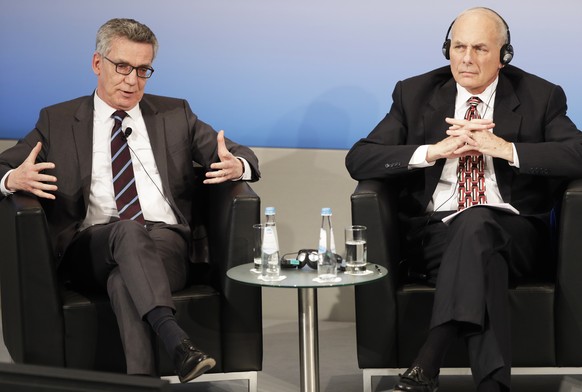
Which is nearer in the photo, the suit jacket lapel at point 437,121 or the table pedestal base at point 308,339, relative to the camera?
the table pedestal base at point 308,339

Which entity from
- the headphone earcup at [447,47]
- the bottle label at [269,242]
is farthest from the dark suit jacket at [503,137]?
the bottle label at [269,242]

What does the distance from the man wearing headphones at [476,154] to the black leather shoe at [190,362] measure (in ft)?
2.90

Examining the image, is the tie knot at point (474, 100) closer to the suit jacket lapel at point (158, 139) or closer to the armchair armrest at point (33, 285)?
the suit jacket lapel at point (158, 139)

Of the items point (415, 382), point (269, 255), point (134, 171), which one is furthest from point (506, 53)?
point (134, 171)

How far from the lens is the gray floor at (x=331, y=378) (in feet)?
12.5

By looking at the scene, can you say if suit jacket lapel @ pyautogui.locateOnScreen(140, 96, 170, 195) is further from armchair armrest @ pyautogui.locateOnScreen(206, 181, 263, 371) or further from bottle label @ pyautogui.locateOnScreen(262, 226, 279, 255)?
bottle label @ pyautogui.locateOnScreen(262, 226, 279, 255)

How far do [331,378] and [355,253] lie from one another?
0.89m

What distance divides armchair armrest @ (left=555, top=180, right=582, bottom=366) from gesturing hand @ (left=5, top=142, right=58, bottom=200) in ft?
6.07

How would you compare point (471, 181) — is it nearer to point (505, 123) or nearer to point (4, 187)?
point (505, 123)

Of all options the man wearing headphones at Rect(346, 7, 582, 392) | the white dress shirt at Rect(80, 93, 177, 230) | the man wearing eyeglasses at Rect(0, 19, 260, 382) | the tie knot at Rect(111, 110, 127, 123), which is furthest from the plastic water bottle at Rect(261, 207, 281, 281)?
the tie knot at Rect(111, 110, 127, 123)

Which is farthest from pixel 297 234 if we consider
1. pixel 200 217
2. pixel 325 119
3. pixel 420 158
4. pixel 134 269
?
pixel 134 269

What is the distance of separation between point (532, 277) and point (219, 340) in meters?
1.21

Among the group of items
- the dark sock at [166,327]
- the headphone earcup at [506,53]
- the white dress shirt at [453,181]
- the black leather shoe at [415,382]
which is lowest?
the black leather shoe at [415,382]

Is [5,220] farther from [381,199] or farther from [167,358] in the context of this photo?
[381,199]
